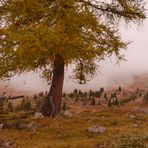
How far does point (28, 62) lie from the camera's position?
2098cm

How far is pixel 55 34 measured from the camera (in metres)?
19.8

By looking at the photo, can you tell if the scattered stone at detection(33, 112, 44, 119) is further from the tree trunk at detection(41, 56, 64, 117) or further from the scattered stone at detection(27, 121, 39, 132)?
the scattered stone at detection(27, 121, 39, 132)

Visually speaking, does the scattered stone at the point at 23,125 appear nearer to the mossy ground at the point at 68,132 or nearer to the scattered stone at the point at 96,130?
the mossy ground at the point at 68,132

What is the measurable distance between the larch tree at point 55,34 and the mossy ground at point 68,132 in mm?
2526

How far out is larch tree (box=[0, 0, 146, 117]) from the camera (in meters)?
19.7

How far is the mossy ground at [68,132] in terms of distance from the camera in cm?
1767

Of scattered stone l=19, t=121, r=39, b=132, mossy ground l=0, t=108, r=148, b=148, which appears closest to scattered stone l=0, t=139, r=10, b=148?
mossy ground l=0, t=108, r=148, b=148

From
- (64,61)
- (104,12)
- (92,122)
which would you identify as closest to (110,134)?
(92,122)

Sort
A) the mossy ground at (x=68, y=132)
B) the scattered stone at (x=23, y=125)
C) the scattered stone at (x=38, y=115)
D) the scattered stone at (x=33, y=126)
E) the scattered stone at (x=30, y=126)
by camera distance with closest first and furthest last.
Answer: the mossy ground at (x=68, y=132)
the scattered stone at (x=33, y=126)
the scattered stone at (x=30, y=126)
the scattered stone at (x=23, y=125)
the scattered stone at (x=38, y=115)

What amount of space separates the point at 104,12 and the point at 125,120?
592 centimetres

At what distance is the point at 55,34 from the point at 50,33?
40 cm

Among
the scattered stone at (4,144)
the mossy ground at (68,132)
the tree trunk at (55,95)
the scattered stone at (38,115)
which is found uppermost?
the tree trunk at (55,95)

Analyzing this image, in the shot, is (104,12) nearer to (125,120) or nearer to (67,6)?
(67,6)

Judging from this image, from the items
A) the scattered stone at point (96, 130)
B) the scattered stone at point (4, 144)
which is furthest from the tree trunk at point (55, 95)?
the scattered stone at point (4, 144)
